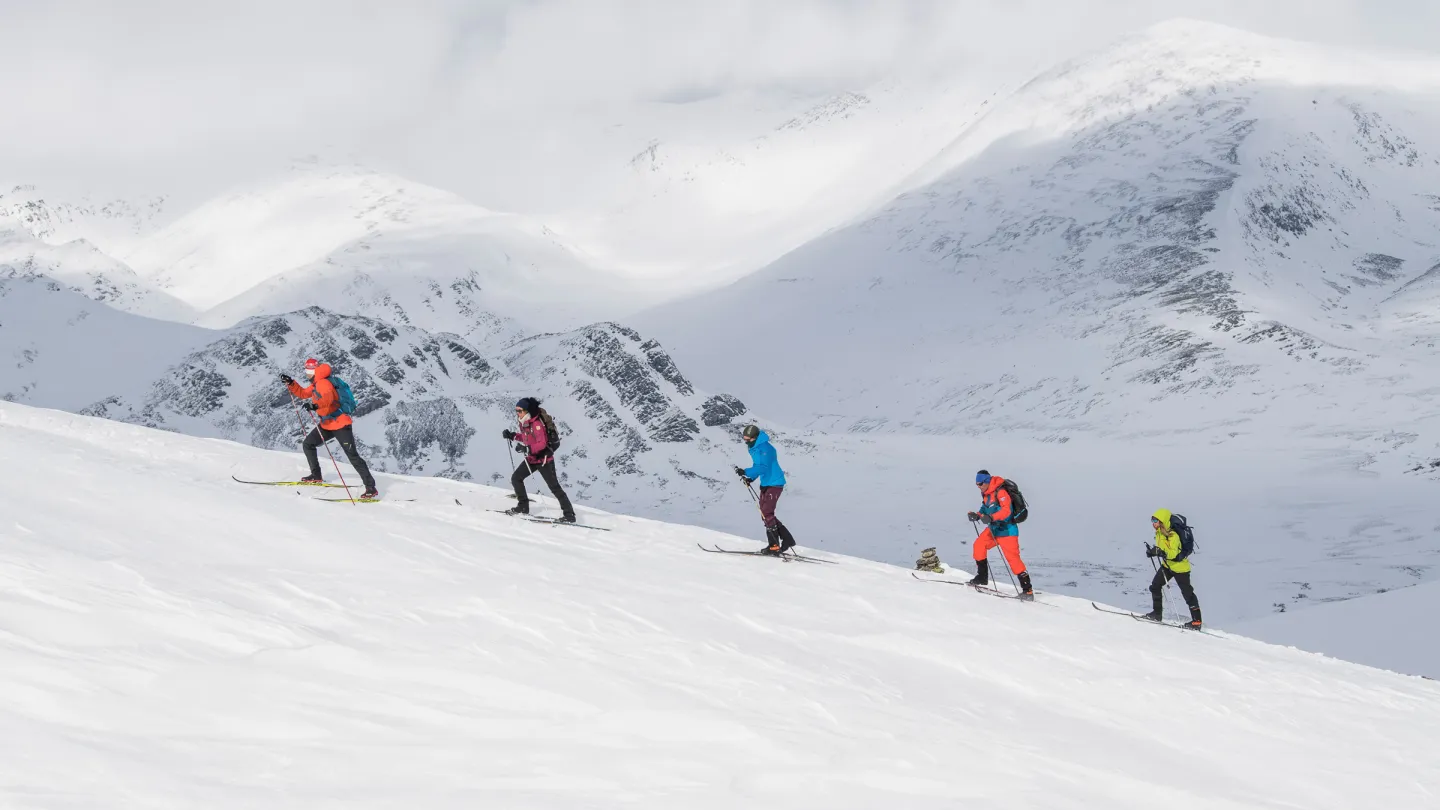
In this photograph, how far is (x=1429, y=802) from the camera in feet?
29.7

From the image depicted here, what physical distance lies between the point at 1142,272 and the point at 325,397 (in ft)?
407

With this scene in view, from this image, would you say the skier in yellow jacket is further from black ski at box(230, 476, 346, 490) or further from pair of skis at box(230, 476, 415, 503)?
black ski at box(230, 476, 346, 490)

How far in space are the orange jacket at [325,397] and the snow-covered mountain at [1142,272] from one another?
2608 inches

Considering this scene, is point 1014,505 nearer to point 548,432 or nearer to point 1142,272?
point 548,432

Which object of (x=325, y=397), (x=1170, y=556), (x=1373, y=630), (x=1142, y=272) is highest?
(x=1142, y=272)

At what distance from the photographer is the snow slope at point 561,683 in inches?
232

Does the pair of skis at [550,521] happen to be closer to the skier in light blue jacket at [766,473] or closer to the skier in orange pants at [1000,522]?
the skier in light blue jacket at [766,473]

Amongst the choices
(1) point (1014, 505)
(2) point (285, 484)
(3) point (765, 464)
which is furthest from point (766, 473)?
(2) point (285, 484)

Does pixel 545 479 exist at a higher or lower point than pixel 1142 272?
lower

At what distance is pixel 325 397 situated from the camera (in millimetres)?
15273

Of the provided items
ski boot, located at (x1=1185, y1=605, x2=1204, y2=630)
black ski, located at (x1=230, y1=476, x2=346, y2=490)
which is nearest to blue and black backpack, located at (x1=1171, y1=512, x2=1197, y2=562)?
ski boot, located at (x1=1185, y1=605, x2=1204, y2=630)

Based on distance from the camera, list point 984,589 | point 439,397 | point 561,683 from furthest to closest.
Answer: point 439,397
point 984,589
point 561,683

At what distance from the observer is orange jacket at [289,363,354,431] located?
1519 cm

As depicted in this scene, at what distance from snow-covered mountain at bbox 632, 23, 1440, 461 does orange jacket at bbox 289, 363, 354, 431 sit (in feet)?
217
